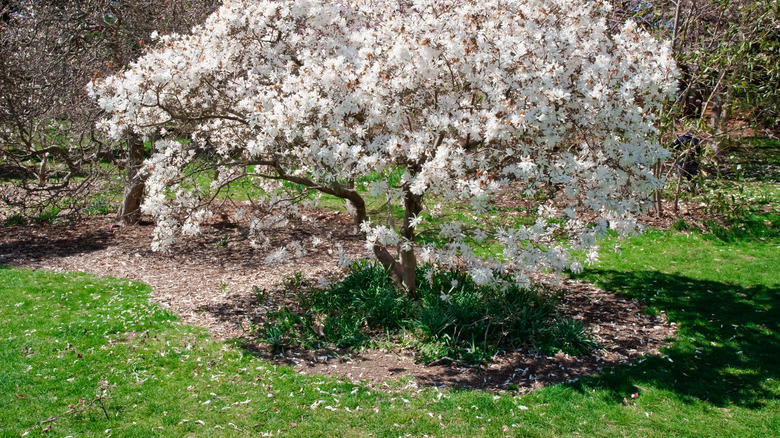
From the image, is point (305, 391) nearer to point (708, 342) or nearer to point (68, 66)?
point (708, 342)

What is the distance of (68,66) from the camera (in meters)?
11.6

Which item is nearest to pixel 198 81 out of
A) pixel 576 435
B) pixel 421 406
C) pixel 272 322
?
pixel 272 322

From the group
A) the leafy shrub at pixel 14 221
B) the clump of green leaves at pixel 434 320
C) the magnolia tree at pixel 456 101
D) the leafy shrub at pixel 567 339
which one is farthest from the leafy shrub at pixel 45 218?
the leafy shrub at pixel 567 339

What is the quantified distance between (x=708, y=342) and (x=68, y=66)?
40.1 feet

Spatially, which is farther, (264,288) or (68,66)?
(68,66)

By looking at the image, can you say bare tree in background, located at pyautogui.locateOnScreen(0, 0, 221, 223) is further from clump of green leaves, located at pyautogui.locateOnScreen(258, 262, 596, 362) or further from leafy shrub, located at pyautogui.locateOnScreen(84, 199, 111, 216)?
clump of green leaves, located at pyautogui.locateOnScreen(258, 262, 596, 362)

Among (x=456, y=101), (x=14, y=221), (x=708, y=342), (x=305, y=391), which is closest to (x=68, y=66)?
(x=14, y=221)

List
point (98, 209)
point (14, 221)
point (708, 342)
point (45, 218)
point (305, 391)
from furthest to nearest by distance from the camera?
point (98, 209)
point (14, 221)
point (45, 218)
point (708, 342)
point (305, 391)

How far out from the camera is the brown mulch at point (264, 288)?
6.03 meters

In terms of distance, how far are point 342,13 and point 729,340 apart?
19.6ft

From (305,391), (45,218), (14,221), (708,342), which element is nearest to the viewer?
(305,391)

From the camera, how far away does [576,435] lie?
4.88 metres

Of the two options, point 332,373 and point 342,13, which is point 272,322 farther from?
point 342,13

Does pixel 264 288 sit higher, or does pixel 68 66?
pixel 68 66
